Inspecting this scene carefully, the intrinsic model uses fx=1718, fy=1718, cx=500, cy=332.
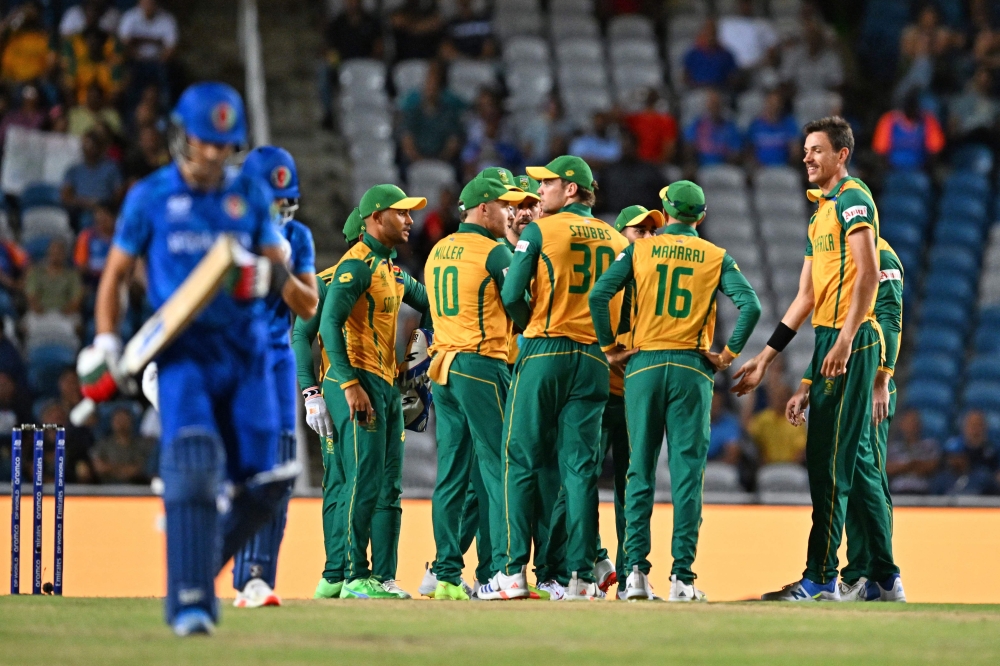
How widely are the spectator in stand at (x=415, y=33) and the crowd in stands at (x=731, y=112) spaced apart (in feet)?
0.07

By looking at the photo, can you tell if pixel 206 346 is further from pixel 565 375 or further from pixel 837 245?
pixel 837 245

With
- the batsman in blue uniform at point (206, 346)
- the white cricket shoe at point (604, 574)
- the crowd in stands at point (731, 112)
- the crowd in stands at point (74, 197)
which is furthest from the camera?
the crowd in stands at point (731, 112)

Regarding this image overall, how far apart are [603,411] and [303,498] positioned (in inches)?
140

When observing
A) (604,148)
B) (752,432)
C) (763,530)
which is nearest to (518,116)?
(604,148)

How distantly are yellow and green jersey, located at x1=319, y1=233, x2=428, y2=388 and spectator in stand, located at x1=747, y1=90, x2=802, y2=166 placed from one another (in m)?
9.14

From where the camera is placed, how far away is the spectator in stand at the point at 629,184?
642 inches

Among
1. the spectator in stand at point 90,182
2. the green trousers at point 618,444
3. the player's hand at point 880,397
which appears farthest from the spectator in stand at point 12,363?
the player's hand at point 880,397

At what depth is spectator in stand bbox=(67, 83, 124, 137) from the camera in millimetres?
16750

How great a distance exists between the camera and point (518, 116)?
1844cm

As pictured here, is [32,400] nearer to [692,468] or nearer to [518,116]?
[518,116]

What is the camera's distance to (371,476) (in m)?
9.23

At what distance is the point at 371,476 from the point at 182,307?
352cm

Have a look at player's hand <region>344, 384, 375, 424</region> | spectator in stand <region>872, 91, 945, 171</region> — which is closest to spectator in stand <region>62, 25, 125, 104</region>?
spectator in stand <region>872, 91, 945, 171</region>

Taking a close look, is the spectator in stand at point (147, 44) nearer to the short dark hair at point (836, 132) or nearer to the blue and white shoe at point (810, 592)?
the short dark hair at point (836, 132)
